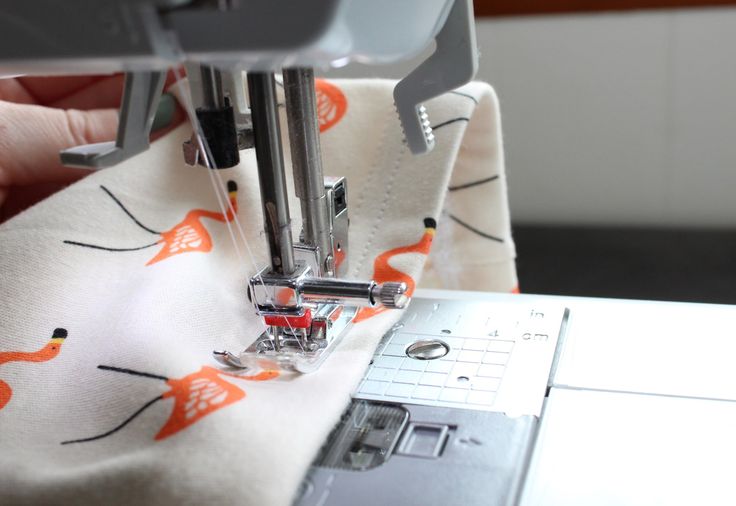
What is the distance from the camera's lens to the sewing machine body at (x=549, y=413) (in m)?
0.50

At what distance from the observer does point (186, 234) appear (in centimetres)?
77

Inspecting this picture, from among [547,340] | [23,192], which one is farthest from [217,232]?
[547,340]

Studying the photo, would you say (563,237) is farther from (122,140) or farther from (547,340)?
(122,140)

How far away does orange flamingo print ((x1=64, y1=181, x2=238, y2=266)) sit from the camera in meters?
0.73

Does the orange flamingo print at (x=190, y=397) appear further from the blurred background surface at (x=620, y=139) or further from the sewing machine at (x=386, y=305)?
the blurred background surface at (x=620, y=139)

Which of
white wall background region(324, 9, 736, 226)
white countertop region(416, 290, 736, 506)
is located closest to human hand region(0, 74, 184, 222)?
white countertop region(416, 290, 736, 506)

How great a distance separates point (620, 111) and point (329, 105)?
1.24 m

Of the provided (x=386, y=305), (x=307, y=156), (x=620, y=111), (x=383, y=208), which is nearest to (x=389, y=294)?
(x=386, y=305)

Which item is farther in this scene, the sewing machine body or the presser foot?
the presser foot

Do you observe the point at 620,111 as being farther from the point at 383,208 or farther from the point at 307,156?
the point at 307,156

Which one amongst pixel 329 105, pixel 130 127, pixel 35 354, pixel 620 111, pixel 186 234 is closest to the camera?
pixel 130 127

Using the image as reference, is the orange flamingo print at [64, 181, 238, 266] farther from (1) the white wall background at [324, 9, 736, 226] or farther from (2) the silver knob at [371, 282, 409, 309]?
(1) the white wall background at [324, 9, 736, 226]

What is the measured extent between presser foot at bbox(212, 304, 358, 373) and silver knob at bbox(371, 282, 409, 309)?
7 cm

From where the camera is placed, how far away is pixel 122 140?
0.52 meters
